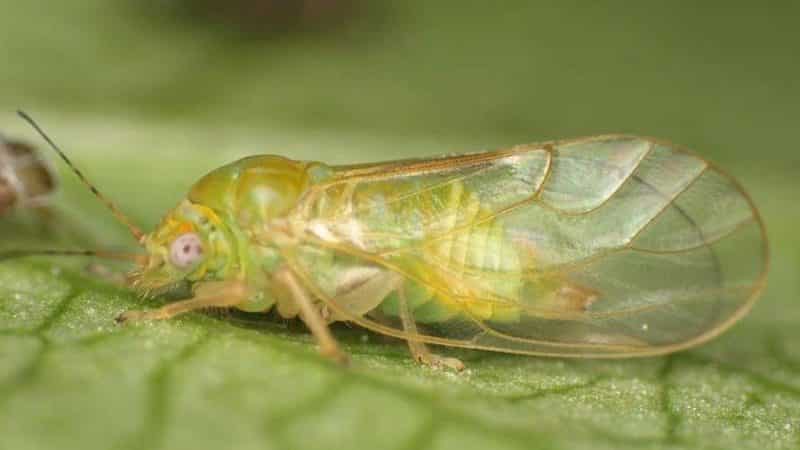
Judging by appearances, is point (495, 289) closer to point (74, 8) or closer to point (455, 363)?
point (455, 363)

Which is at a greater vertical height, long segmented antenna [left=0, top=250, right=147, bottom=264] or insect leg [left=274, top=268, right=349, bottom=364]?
long segmented antenna [left=0, top=250, right=147, bottom=264]

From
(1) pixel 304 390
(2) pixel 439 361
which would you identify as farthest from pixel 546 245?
(1) pixel 304 390

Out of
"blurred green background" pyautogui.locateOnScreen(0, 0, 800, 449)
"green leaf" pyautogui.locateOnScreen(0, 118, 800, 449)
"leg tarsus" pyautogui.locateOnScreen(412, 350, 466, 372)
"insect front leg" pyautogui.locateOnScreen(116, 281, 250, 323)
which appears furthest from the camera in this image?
"blurred green background" pyautogui.locateOnScreen(0, 0, 800, 449)

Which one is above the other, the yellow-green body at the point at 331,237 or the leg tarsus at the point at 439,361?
the yellow-green body at the point at 331,237

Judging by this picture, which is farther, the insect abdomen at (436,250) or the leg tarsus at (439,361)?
the insect abdomen at (436,250)

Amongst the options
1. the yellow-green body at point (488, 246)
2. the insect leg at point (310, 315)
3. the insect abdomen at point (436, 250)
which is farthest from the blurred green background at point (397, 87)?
the insect leg at point (310, 315)

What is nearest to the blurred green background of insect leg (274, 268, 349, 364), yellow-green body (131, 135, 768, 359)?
yellow-green body (131, 135, 768, 359)

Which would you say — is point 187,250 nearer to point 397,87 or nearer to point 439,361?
point 439,361

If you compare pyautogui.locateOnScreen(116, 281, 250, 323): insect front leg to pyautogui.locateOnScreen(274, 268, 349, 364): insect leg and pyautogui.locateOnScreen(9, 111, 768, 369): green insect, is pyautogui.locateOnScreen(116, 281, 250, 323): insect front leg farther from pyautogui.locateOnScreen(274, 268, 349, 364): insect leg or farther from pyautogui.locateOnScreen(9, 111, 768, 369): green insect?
pyautogui.locateOnScreen(274, 268, 349, 364): insect leg

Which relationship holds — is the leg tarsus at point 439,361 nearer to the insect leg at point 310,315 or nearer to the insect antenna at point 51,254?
the insect leg at point 310,315
